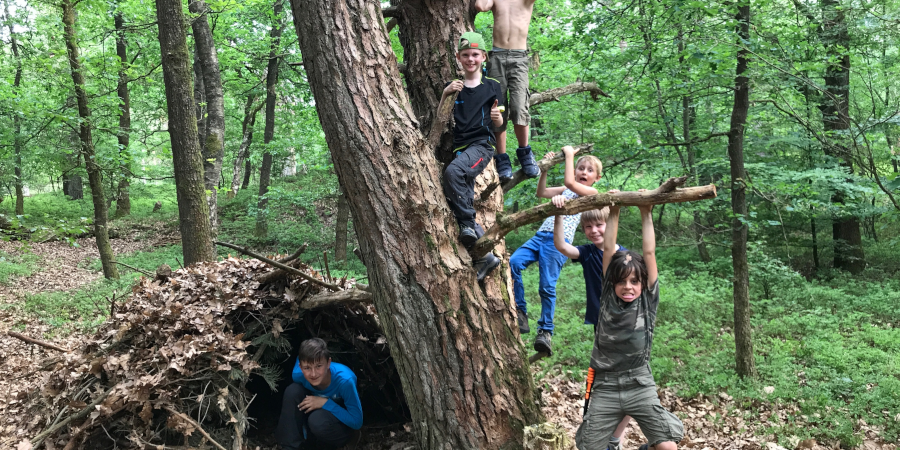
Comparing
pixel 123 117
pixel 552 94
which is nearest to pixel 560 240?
pixel 552 94

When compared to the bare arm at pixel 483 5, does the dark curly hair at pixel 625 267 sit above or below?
below

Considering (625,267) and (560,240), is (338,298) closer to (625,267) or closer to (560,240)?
(560,240)

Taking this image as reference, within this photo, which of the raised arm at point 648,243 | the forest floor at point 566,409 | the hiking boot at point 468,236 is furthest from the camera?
the forest floor at point 566,409

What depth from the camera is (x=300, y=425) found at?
4.36 m

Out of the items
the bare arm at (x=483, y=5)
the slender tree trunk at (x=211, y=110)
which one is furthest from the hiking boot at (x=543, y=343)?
the slender tree trunk at (x=211, y=110)

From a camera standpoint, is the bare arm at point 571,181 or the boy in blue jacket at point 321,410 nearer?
the bare arm at point 571,181

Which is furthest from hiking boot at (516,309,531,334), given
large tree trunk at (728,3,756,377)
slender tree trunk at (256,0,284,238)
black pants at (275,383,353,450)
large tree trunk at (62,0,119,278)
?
slender tree trunk at (256,0,284,238)

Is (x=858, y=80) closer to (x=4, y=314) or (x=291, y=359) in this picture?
(x=291, y=359)

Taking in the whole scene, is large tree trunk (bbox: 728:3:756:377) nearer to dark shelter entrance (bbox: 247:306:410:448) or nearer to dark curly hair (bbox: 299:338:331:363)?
dark shelter entrance (bbox: 247:306:410:448)

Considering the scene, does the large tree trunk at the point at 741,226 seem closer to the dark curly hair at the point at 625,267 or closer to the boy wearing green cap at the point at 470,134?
the dark curly hair at the point at 625,267

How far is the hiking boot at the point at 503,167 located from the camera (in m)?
3.98

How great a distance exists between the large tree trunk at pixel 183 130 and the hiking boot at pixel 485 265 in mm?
4254

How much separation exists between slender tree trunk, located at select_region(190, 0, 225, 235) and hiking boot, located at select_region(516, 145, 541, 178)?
5437 millimetres

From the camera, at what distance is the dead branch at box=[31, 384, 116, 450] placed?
341 centimetres
